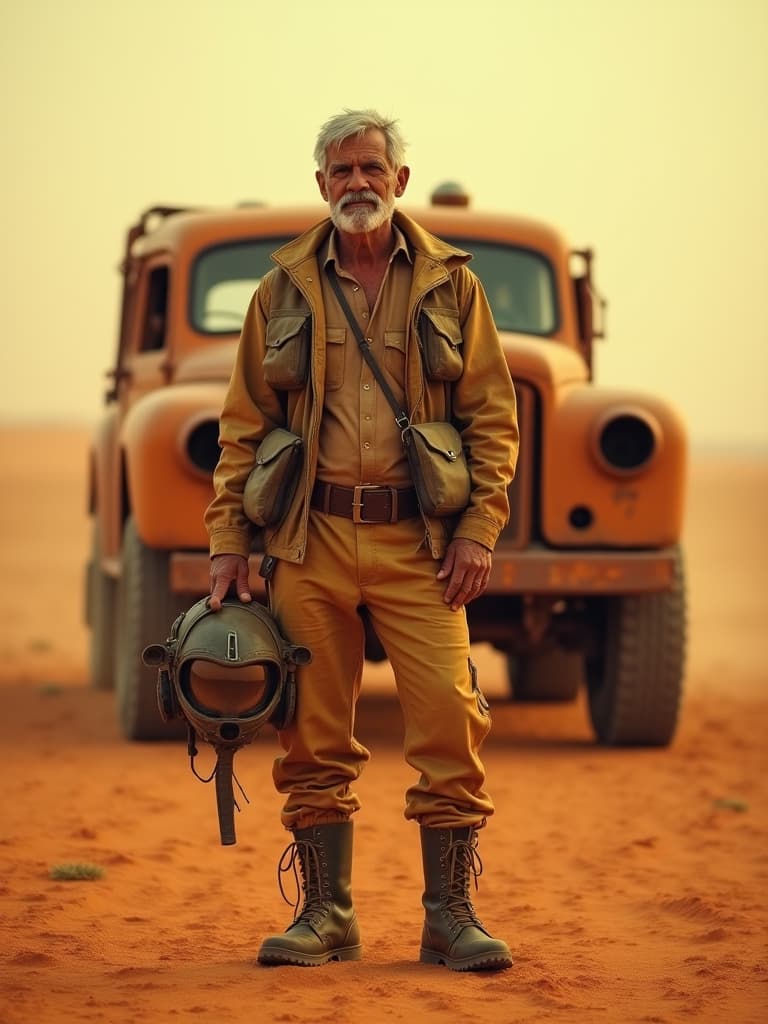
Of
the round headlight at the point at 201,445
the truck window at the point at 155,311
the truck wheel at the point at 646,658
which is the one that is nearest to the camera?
the round headlight at the point at 201,445

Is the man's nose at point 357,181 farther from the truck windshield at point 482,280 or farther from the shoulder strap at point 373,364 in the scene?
the truck windshield at point 482,280

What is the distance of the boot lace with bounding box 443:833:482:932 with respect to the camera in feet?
15.0

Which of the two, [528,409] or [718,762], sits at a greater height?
[528,409]

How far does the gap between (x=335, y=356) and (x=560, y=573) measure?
3.72 metres

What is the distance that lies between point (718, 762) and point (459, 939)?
173 inches

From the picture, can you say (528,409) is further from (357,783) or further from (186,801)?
(186,801)

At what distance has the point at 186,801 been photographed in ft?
23.7

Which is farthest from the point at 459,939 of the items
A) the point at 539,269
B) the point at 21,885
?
the point at 539,269

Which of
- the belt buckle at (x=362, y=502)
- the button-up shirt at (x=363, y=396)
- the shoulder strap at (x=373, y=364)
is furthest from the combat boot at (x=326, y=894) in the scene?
the shoulder strap at (x=373, y=364)

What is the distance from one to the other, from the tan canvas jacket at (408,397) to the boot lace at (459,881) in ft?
2.37

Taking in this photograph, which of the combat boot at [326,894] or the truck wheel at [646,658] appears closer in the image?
the combat boot at [326,894]

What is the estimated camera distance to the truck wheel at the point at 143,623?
8289 millimetres

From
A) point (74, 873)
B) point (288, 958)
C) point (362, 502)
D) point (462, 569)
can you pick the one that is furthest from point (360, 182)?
point (74, 873)

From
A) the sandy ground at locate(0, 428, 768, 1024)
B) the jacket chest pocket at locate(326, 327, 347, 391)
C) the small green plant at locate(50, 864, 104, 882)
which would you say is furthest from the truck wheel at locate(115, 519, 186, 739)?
the jacket chest pocket at locate(326, 327, 347, 391)
